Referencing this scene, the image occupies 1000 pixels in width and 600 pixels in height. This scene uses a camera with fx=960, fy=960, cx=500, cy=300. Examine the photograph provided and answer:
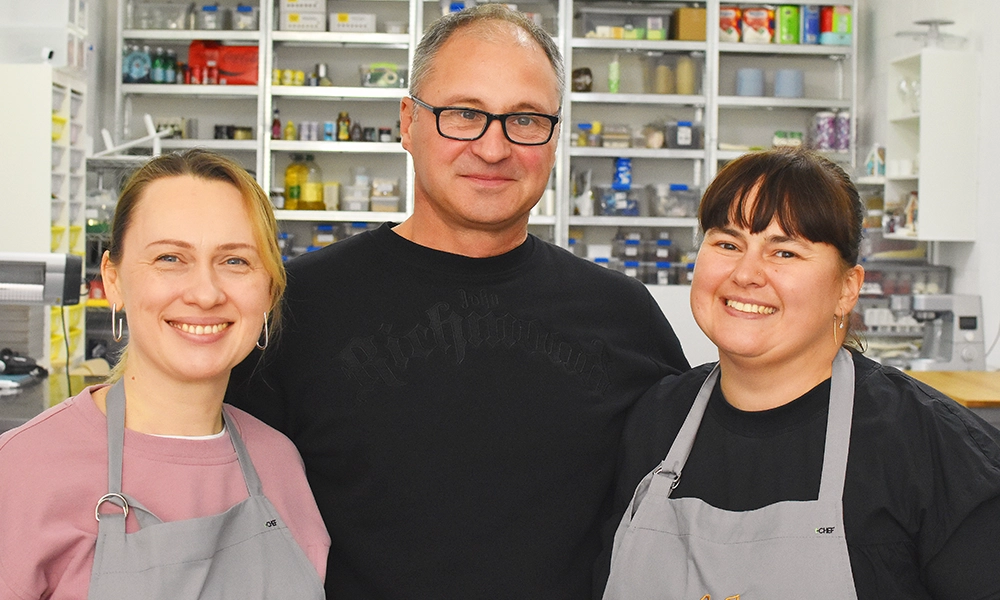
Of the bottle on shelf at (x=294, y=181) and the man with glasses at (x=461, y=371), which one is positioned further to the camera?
the bottle on shelf at (x=294, y=181)

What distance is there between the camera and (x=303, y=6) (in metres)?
6.38

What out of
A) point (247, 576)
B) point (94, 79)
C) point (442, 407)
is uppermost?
point (94, 79)

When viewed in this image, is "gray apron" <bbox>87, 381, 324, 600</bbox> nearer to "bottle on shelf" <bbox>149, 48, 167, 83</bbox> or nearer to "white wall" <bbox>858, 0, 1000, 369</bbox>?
"white wall" <bbox>858, 0, 1000, 369</bbox>

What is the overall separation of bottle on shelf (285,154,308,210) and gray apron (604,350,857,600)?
17.4 ft

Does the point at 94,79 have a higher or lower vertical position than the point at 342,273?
higher

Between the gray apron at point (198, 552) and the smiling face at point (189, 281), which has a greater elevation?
the smiling face at point (189, 281)

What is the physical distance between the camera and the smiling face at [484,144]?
159cm

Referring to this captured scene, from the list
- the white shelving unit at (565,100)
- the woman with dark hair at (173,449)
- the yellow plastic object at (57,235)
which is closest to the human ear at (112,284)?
the woman with dark hair at (173,449)

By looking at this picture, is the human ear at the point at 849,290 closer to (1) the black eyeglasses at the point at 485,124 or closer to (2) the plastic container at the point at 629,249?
(1) the black eyeglasses at the point at 485,124

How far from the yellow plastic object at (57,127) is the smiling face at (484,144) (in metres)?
4.82

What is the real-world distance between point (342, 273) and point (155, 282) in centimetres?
41

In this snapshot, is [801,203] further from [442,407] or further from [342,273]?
[342,273]

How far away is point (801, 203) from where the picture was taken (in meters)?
1.39

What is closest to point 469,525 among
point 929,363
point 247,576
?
point 247,576
